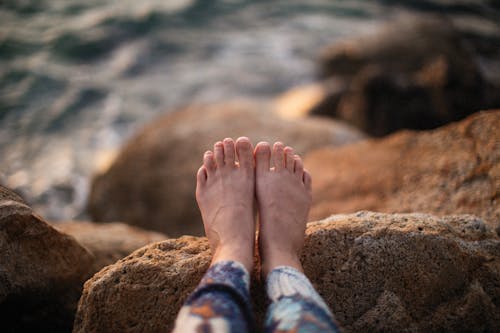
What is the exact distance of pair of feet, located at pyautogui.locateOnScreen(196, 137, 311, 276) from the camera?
1543 mm

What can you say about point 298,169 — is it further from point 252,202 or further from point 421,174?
point 421,174

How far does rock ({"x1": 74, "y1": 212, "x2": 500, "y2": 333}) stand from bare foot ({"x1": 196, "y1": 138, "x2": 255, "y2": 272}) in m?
0.13

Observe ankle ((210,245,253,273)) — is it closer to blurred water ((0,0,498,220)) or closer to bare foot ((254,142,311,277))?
bare foot ((254,142,311,277))

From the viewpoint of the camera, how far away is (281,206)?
182cm

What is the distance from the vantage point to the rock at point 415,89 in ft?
11.8

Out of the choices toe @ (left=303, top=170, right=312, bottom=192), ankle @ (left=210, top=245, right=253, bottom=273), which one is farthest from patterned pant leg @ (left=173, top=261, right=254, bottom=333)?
toe @ (left=303, top=170, right=312, bottom=192)

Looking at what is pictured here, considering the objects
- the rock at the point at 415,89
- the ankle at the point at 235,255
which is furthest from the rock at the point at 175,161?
the ankle at the point at 235,255

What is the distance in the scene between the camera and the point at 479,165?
189 centimetres

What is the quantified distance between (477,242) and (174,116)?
9.74 ft

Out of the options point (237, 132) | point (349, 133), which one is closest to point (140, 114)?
point (237, 132)

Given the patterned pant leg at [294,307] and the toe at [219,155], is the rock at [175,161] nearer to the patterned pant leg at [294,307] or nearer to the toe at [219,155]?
the toe at [219,155]

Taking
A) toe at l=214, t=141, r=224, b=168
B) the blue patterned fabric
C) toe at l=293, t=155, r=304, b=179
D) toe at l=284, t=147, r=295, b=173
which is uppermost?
toe at l=214, t=141, r=224, b=168

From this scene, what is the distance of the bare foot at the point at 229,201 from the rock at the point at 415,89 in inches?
86.9

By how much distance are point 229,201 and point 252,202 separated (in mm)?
120
